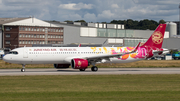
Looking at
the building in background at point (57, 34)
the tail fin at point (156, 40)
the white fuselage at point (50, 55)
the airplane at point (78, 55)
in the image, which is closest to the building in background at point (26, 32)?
the building in background at point (57, 34)

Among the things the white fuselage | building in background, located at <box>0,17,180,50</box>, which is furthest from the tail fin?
building in background, located at <box>0,17,180,50</box>

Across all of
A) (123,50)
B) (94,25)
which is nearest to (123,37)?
(94,25)

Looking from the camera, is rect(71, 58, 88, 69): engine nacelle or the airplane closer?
rect(71, 58, 88, 69): engine nacelle

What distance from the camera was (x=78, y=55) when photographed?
1831 inches

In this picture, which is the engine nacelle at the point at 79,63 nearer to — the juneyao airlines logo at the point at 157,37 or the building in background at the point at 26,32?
the juneyao airlines logo at the point at 157,37

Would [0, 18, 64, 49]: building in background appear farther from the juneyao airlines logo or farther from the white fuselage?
the juneyao airlines logo

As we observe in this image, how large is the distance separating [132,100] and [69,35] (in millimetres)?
133060

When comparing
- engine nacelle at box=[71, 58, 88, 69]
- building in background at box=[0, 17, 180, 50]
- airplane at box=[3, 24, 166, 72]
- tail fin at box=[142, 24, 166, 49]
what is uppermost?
building in background at box=[0, 17, 180, 50]

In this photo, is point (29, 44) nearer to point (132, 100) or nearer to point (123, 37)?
point (123, 37)

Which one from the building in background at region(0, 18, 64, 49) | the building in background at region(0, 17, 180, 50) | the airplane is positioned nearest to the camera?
the airplane

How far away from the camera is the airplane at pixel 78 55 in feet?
144

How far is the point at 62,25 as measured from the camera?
15225 cm

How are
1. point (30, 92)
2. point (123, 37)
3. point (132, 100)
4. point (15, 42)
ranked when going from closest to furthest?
point (132, 100)
point (30, 92)
point (15, 42)
point (123, 37)

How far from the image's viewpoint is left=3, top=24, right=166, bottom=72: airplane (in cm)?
4397
